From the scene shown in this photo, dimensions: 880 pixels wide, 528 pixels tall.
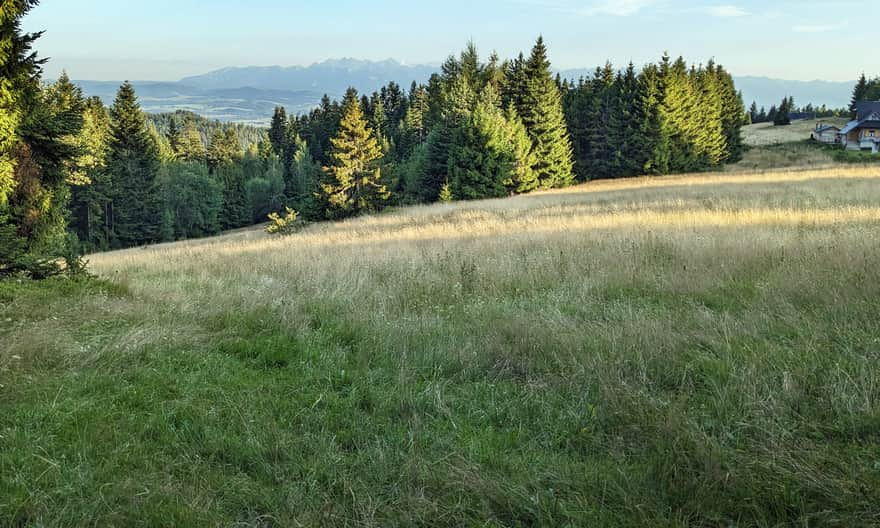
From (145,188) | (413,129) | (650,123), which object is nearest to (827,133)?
(650,123)

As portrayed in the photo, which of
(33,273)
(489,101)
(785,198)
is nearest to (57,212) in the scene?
(33,273)

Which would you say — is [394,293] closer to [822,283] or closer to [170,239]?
[822,283]

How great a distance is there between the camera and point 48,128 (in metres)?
8.28

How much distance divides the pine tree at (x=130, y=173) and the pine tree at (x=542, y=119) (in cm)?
3418

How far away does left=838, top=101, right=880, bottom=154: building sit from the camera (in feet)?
177

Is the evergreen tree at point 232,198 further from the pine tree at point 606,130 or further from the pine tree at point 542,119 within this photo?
the pine tree at point 606,130

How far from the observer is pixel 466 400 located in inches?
149

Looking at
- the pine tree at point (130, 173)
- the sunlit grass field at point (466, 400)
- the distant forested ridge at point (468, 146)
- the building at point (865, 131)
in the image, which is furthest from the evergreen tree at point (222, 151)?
the building at point (865, 131)

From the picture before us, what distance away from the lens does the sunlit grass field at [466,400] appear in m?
2.55

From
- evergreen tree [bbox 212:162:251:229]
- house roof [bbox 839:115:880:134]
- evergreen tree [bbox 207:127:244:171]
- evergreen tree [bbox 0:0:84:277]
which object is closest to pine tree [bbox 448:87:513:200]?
evergreen tree [bbox 0:0:84:277]

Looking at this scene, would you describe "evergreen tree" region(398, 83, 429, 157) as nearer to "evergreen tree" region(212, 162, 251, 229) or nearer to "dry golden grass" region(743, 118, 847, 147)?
"evergreen tree" region(212, 162, 251, 229)

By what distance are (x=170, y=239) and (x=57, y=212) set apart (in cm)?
4316

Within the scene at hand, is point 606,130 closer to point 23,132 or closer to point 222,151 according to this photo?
point 23,132

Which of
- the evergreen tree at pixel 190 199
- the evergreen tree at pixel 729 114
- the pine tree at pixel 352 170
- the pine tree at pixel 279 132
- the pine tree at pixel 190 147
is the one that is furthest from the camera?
the pine tree at pixel 279 132
